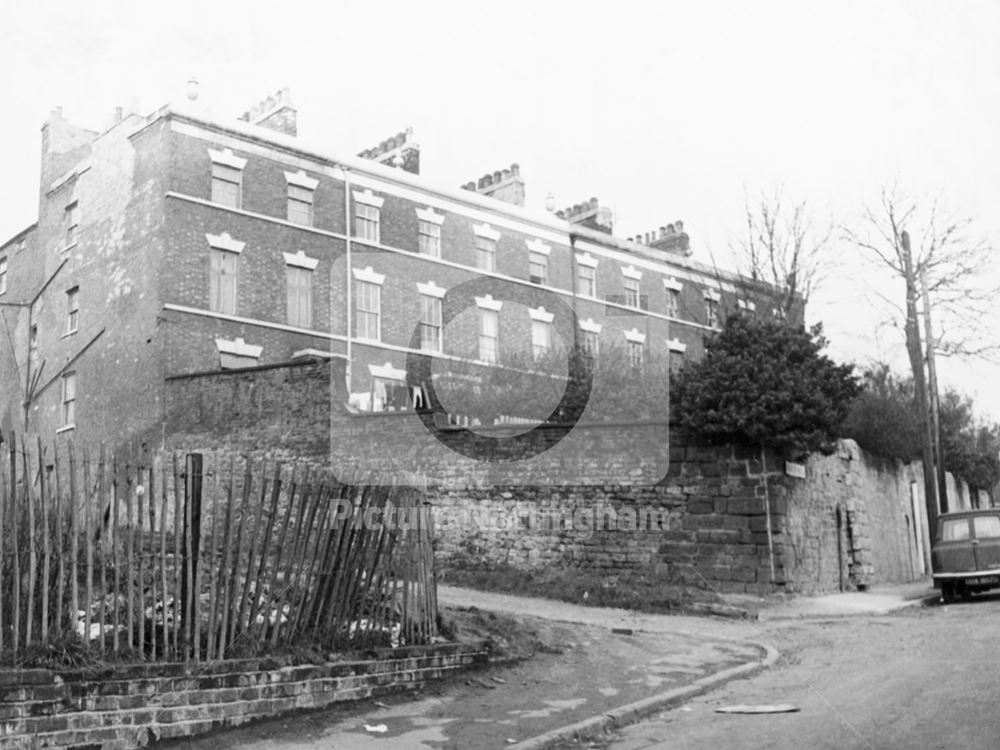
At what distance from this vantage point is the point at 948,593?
19625mm

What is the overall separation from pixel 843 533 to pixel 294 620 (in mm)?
14914

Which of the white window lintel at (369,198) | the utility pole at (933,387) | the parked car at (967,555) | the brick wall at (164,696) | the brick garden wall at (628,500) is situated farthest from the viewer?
the white window lintel at (369,198)

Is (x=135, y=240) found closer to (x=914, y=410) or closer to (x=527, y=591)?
(x=527, y=591)

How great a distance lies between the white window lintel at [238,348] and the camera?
27.2 meters

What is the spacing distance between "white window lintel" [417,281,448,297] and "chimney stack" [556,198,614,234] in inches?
307

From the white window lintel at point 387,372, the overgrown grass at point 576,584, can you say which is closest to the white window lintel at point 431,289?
the white window lintel at point 387,372

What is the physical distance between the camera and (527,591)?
1802cm

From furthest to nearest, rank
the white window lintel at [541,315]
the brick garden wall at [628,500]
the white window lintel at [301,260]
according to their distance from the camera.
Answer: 1. the white window lintel at [541,315]
2. the white window lintel at [301,260]
3. the brick garden wall at [628,500]

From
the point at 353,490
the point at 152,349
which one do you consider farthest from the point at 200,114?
the point at 353,490

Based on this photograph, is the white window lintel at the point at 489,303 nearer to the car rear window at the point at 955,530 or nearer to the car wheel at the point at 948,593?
the car rear window at the point at 955,530

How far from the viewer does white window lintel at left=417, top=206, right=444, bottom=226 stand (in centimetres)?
3238

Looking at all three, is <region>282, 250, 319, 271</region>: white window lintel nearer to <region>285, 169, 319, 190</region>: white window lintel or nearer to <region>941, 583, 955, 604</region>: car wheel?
<region>285, 169, 319, 190</region>: white window lintel

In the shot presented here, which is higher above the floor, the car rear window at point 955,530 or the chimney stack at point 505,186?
the chimney stack at point 505,186

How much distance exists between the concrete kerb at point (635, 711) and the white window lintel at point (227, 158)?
70.1 feet
